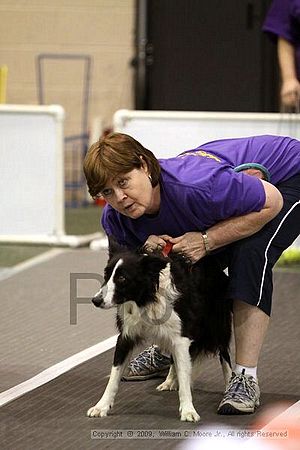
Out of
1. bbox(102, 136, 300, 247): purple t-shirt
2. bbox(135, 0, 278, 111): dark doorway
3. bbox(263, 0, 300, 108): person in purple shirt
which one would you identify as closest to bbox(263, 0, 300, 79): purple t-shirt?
bbox(263, 0, 300, 108): person in purple shirt

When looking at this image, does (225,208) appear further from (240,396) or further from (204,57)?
(204,57)

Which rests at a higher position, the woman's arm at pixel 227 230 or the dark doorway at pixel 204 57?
the woman's arm at pixel 227 230

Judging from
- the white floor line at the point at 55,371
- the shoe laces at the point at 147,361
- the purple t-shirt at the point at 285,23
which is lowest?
the white floor line at the point at 55,371

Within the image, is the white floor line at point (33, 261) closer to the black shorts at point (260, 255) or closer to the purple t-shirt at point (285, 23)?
the purple t-shirt at point (285, 23)

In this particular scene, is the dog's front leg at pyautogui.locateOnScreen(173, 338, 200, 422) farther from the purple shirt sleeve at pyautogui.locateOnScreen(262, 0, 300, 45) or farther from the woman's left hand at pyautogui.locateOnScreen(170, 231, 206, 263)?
the purple shirt sleeve at pyautogui.locateOnScreen(262, 0, 300, 45)

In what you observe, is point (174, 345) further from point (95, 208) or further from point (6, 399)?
point (95, 208)

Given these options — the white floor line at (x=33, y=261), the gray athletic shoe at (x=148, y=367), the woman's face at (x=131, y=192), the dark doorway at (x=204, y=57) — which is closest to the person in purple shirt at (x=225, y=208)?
the woman's face at (x=131, y=192)

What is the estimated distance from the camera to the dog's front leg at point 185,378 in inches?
122

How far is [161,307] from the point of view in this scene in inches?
121

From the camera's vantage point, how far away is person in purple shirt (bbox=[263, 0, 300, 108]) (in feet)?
16.1

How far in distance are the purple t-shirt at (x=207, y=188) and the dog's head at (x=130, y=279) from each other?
0.53 ft

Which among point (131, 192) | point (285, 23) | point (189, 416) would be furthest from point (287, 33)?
point (189, 416)

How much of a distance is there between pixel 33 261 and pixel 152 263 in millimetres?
2894

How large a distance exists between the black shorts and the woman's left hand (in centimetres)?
13
